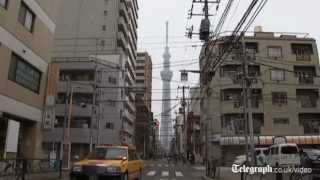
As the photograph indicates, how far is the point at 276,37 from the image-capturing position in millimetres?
59625

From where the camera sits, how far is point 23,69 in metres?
28.3

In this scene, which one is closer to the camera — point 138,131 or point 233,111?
point 233,111

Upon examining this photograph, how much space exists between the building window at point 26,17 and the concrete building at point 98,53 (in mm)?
35860

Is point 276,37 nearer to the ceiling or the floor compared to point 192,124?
nearer to the ceiling

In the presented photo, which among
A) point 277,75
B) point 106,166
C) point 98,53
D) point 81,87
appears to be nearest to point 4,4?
point 106,166

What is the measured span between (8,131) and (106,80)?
1842 inches

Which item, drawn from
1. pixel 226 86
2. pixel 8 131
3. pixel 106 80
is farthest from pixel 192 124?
pixel 8 131

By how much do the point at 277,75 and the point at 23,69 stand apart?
1549 inches

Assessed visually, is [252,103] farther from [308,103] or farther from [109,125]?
[109,125]

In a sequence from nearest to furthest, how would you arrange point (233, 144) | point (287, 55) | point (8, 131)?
point (8, 131), point (233, 144), point (287, 55)

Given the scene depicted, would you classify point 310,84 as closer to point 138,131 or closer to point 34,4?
point 34,4

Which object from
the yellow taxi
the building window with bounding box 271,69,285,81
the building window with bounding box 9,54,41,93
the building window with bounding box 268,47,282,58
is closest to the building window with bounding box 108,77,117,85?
the building window with bounding box 268,47,282,58

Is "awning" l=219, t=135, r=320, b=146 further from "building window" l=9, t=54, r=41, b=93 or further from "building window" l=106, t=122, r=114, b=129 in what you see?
"building window" l=9, t=54, r=41, b=93

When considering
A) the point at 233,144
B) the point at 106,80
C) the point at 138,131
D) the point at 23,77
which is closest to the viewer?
the point at 23,77
